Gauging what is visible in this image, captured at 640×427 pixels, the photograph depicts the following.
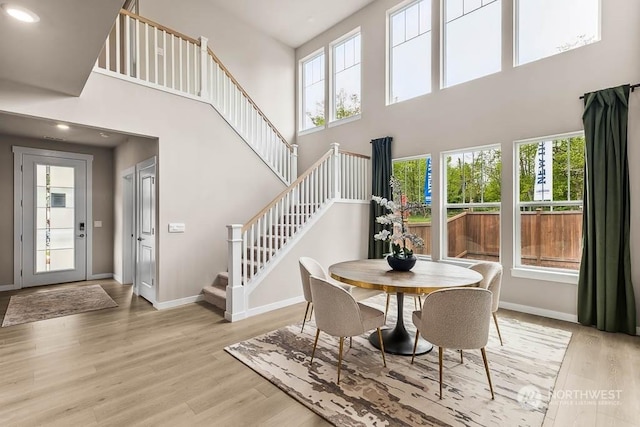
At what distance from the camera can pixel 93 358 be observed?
2932 millimetres

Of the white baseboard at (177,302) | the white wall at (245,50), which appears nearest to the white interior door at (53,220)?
the white baseboard at (177,302)

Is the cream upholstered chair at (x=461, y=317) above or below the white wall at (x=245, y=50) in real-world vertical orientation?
below

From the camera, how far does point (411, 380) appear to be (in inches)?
98.8

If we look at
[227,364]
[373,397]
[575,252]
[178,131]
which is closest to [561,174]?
[575,252]

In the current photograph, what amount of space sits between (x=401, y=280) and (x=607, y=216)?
2717 mm

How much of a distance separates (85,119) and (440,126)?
4919mm

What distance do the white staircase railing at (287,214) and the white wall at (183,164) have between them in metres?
0.66

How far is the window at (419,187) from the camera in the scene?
5309 mm

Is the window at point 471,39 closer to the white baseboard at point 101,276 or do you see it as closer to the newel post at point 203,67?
the newel post at point 203,67

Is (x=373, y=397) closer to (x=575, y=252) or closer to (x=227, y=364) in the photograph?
(x=227, y=364)

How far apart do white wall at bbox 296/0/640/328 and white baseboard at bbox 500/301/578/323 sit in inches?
2.0

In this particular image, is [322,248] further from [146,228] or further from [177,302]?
[146,228]
